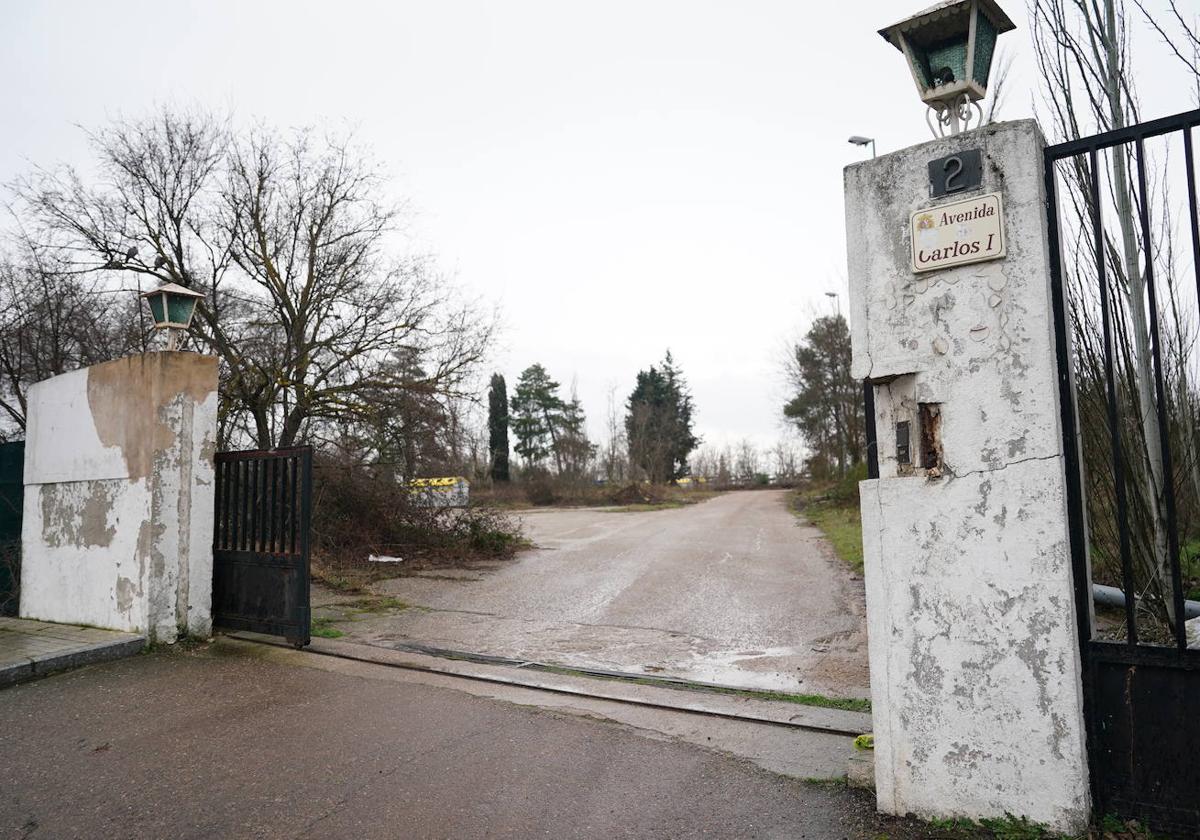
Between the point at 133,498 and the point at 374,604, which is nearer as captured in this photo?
the point at 133,498

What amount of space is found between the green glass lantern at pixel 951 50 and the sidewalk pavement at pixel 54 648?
7.51 meters

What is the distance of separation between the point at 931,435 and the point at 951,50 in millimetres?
1768

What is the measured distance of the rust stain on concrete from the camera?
7145 millimetres

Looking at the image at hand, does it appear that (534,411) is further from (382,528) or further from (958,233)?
(958,233)

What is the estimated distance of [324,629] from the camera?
26.6ft

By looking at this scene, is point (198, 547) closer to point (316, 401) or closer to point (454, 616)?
point (454, 616)

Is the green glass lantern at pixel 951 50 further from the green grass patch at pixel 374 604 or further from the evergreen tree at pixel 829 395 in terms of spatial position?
the evergreen tree at pixel 829 395

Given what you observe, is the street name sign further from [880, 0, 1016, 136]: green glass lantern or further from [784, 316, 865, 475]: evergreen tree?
[784, 316, 865, 475]: evergreen tree

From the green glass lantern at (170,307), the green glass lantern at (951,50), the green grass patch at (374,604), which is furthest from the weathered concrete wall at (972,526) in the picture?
the green grass patch at (374,604)

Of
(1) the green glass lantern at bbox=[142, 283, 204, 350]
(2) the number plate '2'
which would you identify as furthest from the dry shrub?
(2) the number plate '2'

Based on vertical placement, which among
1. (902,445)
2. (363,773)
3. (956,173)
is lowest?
(363,773)

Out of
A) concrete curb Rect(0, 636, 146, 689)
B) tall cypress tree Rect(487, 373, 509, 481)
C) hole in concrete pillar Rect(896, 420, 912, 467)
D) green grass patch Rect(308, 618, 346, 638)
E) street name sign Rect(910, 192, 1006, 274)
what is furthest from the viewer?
tall cypress tree Rect(487, 373, 509, 481)

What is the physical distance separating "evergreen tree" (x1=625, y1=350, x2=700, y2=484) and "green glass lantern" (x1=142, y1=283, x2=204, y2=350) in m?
44.2

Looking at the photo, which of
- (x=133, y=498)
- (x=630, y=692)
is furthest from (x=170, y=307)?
(x=630, y=692)
